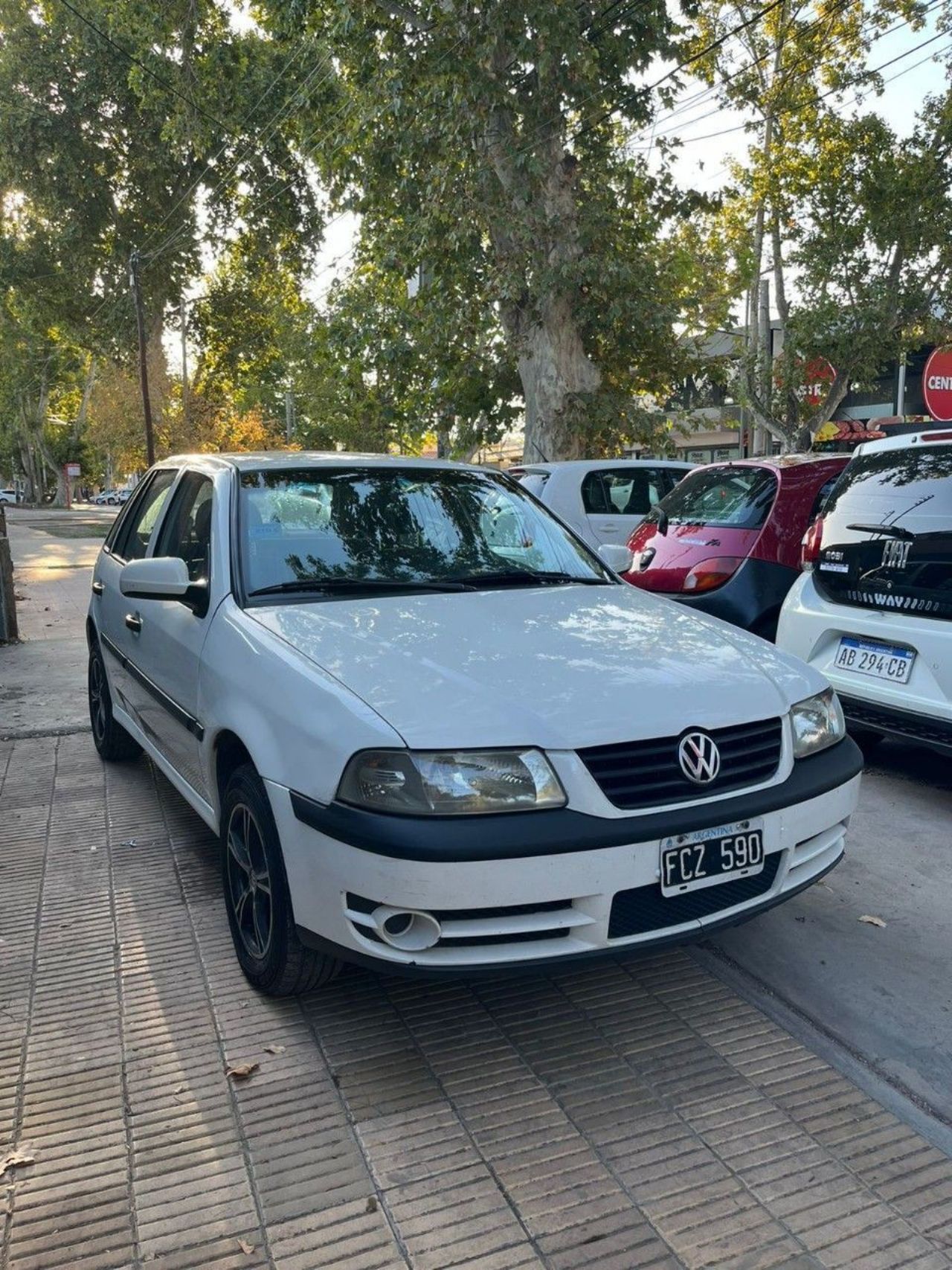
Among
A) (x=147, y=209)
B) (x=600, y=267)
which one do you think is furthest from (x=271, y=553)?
(x=147, y=209)

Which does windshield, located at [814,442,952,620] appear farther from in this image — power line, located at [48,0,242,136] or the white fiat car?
power line, located at [48,0,242,136]

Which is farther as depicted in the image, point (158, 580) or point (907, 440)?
point (907, 440)

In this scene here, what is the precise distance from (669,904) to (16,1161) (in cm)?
173

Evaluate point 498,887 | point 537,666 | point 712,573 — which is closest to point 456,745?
point 498,887

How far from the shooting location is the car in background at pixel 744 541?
6.57 metres

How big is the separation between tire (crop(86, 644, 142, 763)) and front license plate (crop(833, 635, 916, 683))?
12.3 feet

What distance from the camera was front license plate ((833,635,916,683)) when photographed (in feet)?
15.5

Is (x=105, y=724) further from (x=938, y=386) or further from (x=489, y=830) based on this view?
(x=938, y=386)

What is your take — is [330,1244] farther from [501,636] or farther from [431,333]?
[431,333]

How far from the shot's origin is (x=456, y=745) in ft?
8.46

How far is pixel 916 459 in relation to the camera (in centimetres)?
484

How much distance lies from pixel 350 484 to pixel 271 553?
54 cm

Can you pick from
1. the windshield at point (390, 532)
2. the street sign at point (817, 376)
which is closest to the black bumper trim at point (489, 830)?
the windshield at point (390, 532)

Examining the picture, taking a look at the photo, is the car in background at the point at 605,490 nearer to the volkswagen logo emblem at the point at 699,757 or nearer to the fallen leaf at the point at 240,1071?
the volkswagen logo emblem at the point at 699,757
